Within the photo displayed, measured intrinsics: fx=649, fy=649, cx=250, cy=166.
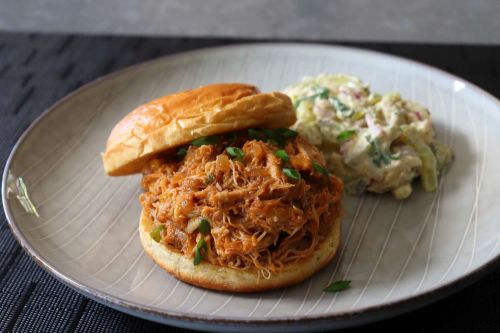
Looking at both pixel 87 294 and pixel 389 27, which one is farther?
pixel 389 27

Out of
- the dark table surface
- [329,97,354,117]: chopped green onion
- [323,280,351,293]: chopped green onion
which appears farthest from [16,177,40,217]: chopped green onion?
[329,97,354,117]: chopped green onion

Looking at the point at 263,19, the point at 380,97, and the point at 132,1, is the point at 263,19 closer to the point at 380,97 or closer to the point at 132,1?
the point at 132,1

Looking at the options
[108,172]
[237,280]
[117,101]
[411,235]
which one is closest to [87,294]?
[237,280]

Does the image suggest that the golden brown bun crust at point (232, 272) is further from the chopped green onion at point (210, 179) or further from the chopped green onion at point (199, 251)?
the chopped green onion at point (210, 179)

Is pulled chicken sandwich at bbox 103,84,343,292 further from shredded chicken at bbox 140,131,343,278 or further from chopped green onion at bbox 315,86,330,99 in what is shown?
chopped green onion at bbox 315,86,330,99

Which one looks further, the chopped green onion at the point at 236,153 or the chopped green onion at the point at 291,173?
the chopped green onion at the point at 236,153

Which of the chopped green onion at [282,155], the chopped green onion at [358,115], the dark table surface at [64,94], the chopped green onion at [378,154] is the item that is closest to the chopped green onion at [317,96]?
the chopped green onion at [358,115]
